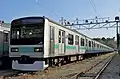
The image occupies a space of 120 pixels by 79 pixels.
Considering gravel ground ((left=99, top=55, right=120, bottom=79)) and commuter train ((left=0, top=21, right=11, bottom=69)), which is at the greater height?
commuter train ((left=0, top=21, right=11, bottom=69))

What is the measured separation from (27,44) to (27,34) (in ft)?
1.93

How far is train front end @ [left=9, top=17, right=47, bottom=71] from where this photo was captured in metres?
12.2

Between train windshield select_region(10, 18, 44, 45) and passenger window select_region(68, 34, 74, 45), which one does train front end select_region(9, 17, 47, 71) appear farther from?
passenger window select_region(68, 34, 74, 45)

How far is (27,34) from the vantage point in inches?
502

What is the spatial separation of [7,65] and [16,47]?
11.4 feet

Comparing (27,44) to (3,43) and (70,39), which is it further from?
Result: (70,39)

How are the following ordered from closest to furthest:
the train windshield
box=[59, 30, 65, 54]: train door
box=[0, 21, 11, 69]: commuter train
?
the train windshield < box=[0, 21, 11, 69]: commuter train < box=[59, 30, 65, 54]: train door

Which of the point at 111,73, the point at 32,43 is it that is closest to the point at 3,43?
the point at 32,43

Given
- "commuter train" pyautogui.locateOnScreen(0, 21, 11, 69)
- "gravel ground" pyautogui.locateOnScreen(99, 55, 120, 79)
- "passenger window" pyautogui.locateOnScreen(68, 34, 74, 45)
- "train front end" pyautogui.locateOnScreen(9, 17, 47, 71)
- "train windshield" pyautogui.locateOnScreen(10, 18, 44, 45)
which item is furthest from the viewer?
"passenger window" pyautogui.locateOnScreen(68, 34, 74, 45)

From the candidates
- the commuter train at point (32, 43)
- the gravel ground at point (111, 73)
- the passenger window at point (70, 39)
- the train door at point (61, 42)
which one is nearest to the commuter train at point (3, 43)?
the commuter train at point (32, 43)

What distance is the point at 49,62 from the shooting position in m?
13.6

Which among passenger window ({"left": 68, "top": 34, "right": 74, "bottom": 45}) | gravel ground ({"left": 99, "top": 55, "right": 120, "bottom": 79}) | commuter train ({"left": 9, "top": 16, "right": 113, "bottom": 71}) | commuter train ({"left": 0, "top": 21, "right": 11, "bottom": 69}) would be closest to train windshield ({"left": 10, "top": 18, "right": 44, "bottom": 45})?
commuter train ({"left": 9, "top": 16, "right": 113, "bottom": 71})

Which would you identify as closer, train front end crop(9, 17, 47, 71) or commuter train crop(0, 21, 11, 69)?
train front end crop(9, 17, 47, 71)

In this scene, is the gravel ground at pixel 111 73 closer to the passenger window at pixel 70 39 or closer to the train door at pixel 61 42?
the train door at pixel 61 42
